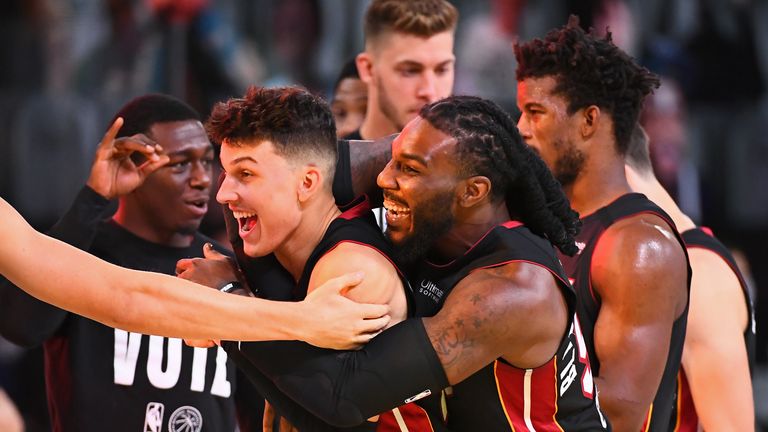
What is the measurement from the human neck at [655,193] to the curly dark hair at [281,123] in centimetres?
162

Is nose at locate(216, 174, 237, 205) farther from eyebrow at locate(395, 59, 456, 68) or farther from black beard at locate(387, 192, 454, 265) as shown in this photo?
eyebrow at locate(395, 59, 456, 68)

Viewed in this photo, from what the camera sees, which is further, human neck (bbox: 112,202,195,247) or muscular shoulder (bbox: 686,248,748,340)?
muscular shoulder (bbox: 686,248,748,340)

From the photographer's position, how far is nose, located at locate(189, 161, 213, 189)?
4.60 m

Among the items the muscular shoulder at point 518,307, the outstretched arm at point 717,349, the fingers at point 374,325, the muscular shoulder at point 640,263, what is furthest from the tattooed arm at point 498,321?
the outstretched arm at point 717,349

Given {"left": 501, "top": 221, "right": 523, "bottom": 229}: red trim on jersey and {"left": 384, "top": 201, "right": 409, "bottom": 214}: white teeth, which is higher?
{"left": 384, "top": 201, "right": 409, "bottom": 214}: white teeth

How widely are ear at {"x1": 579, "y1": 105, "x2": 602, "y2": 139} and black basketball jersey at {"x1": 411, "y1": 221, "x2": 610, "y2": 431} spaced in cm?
86

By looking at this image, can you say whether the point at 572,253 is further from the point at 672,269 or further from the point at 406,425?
the point at 406,425

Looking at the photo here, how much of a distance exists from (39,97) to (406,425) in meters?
4.84

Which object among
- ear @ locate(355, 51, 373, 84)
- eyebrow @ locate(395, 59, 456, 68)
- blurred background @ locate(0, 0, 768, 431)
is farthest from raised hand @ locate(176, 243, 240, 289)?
blurred background @ locate(0, 0, 768, 431)

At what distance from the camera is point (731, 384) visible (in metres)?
4.62

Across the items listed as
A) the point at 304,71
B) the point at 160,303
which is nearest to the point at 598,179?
the point at 160,303

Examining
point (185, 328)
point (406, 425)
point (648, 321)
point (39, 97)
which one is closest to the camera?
point (185, 328)

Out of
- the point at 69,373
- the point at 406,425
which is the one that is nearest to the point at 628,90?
the point at 406,425

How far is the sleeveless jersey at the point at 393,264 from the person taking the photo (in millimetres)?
3625
